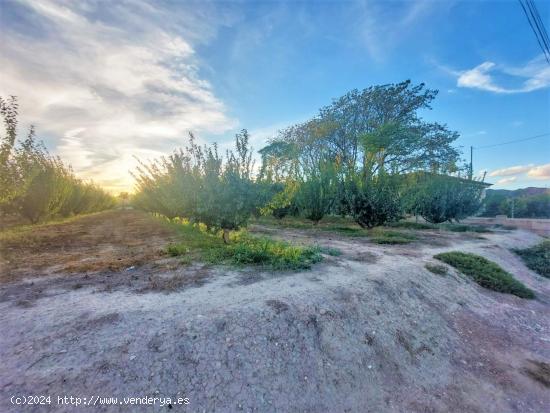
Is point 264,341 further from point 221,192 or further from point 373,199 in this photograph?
point 373,199

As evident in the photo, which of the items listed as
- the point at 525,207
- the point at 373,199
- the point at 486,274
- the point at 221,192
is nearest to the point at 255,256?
the point at 221,192

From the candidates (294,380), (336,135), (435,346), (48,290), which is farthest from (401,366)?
(336,135)

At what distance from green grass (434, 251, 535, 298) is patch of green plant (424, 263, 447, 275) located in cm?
84

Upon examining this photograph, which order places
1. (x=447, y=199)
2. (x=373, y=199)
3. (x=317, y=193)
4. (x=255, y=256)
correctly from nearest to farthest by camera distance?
(x=255, y=256), (x=373, y=199), (x=317, y=193), (x=447, y=199)

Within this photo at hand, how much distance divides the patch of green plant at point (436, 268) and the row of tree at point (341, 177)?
4440mm

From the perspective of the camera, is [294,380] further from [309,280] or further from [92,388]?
[309,280]

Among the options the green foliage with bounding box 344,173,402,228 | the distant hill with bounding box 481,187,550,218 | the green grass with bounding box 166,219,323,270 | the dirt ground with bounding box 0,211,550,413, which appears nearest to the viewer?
the dirt ground with bounding box 0,211,550,413

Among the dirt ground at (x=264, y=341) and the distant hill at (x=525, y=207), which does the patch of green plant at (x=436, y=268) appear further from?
the distant hill at (x=525, y=207)

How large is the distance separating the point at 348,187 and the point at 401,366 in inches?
418

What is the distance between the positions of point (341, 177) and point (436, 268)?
8.74m

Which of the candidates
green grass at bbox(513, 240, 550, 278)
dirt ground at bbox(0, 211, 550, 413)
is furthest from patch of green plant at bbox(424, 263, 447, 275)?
green grass at bbox(513, 240, 550, 278)

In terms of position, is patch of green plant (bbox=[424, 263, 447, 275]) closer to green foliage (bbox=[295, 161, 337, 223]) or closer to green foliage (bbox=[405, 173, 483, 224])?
green foliage (bbox=[295, 161, 337, 223])

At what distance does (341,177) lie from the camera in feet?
47.8

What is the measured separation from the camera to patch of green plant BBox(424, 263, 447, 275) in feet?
20.7
